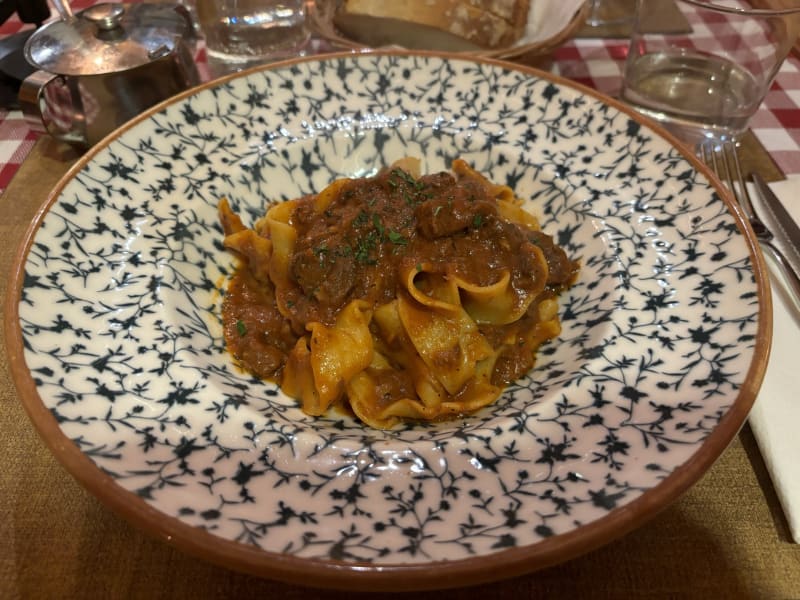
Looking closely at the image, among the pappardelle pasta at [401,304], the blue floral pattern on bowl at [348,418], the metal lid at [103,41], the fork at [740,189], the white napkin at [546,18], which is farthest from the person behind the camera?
the white napkin at [546,18]

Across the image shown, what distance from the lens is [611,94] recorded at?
4246mm

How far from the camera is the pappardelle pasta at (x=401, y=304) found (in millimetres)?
2529

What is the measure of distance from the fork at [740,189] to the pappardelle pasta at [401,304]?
1007 millimetres

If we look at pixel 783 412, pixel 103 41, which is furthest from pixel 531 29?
pixel 783 412

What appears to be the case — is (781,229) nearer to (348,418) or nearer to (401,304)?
(401,304)

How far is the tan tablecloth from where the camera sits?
194 cm

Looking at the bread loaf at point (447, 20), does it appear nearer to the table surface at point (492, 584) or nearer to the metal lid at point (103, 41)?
the metal lid at point (103, 41)

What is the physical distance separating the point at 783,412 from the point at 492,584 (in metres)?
1.36

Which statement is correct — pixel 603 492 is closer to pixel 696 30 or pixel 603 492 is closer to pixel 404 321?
pixel 404 321

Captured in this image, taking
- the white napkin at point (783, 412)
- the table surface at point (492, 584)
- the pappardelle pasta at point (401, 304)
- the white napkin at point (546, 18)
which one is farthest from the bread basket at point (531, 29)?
the table surface at point (492, 584)

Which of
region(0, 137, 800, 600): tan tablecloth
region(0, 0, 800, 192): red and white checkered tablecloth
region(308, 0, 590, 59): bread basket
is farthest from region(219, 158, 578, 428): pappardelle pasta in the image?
region(0, 0, 800, 192): red and white checkered tablecloth

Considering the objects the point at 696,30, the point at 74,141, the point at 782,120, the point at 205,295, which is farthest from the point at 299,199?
the point at 782,120

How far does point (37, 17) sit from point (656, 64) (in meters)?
4.65

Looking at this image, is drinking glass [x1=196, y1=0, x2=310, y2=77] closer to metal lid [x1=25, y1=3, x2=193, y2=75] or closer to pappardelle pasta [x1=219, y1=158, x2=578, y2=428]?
metal lid [x1=25, y1=3, x2=193, y2=75]
